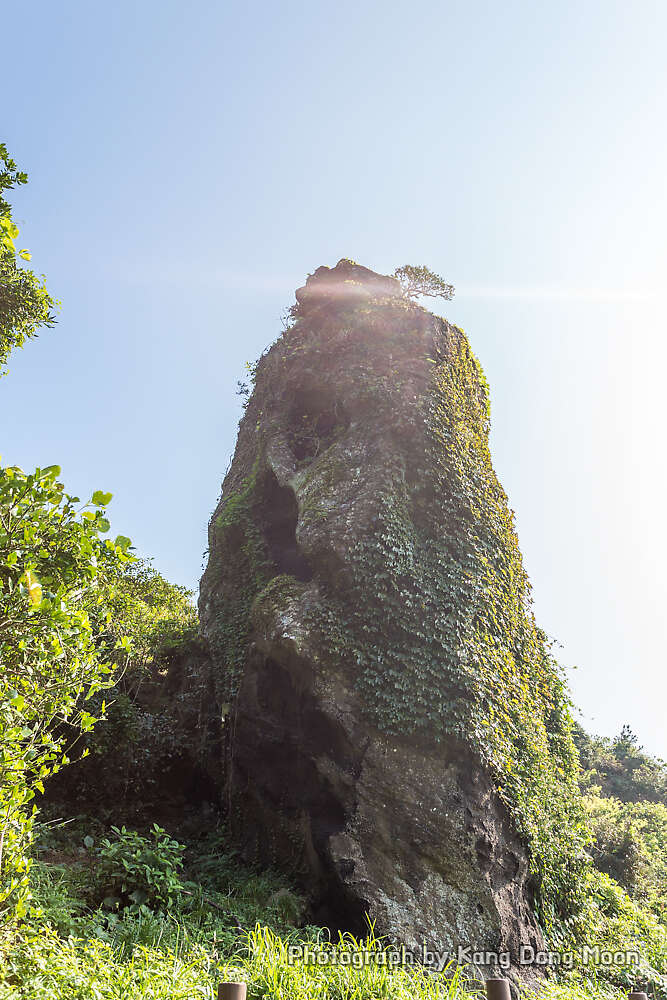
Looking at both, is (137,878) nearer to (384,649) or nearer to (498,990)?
(384,649)

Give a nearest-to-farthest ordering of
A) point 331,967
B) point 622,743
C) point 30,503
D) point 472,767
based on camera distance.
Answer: point 30,503 → point 331,967 → point 472,767 → point 622,743

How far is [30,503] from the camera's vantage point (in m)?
4.43

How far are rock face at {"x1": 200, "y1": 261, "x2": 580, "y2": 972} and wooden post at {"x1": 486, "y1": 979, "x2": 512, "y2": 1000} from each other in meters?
2.94

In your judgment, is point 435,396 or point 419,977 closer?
point 419,977

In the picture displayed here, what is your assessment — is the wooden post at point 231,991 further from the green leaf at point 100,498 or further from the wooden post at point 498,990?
the green leaf at point 100,498

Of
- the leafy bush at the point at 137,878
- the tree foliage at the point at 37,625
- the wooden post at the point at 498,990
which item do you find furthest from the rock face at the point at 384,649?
the tree foliage at the point at 37,625

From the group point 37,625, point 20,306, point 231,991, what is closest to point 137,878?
point 231,991

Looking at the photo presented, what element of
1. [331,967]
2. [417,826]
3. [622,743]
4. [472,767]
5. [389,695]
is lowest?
[331,967]

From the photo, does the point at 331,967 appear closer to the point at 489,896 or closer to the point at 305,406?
the point at 489,896

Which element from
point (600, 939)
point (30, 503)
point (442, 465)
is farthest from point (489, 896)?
point (30, 503)

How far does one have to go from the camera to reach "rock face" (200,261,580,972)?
7500mm

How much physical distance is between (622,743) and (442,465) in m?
32.2

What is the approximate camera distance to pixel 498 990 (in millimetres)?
4188

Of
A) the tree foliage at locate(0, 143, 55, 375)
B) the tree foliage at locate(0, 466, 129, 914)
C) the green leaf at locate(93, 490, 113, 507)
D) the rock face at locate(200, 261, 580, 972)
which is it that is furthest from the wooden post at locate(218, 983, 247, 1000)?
the tree foliage at locate(0, 143, 55, 375)
